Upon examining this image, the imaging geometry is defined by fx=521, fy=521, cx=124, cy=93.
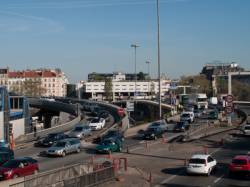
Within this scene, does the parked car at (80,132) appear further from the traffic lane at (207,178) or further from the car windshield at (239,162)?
the car windshield at (239,162)

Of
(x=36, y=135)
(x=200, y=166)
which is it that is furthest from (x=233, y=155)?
(x=36, y=135)

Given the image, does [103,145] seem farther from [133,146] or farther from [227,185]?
[227,185]

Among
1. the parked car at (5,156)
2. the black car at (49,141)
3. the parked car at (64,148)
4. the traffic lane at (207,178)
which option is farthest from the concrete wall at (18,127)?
the traffic lane at (207,178)

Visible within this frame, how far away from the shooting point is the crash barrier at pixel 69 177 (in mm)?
23014

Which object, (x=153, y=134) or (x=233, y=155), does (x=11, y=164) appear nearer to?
(x=233, y=155)

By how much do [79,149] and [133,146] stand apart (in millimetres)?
6349

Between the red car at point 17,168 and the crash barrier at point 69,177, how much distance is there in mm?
4241

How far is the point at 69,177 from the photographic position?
26.3 metres

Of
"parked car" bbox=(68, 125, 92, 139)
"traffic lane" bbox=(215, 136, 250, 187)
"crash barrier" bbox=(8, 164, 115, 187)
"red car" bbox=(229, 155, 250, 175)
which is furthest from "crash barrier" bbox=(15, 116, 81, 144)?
"red car" bbox=(229, 155, 250, 175)

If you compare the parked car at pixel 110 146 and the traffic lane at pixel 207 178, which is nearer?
the traffic lane at pixel 207 178

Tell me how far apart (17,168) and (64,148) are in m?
12.7

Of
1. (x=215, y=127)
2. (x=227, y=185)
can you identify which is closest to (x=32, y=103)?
(x=215, y=127)

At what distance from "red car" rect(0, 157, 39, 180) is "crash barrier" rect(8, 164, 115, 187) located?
13.9ft

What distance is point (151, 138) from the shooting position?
55719 mm
